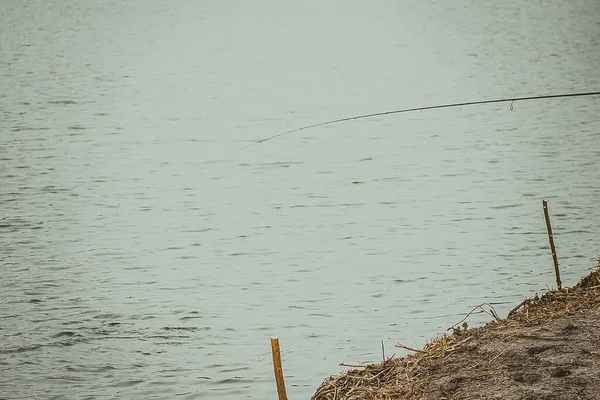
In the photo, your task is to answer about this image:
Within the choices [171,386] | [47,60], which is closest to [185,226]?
[171,386]

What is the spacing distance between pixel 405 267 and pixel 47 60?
27240 mm

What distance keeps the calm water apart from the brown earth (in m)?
2.27

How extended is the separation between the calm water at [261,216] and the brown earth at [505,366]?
227cm

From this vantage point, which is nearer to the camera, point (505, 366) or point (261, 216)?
point (505, 366)

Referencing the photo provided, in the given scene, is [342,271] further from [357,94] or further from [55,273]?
[357,94]

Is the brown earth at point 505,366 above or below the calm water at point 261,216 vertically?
below

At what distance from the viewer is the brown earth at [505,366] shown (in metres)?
4.45

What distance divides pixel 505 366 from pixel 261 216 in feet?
30.0

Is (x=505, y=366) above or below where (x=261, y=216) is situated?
below

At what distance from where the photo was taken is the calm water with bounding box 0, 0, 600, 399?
8406 mm

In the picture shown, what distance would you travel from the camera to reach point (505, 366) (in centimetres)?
468

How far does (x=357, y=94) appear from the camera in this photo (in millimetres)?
29219

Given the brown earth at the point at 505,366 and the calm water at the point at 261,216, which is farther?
the calm water at the point at 261,216

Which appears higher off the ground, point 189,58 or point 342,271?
point 189,58
